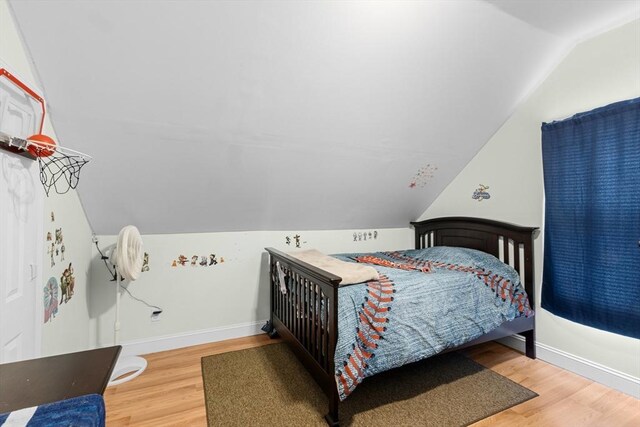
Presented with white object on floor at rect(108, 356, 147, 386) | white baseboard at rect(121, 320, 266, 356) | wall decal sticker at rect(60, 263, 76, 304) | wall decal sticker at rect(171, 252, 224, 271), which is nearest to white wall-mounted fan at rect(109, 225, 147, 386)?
white object on floor at rect(108, 356, 147, 386)

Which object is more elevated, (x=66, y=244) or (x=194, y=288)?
(x=66, y=244)

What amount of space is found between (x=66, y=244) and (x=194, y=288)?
1.13 m

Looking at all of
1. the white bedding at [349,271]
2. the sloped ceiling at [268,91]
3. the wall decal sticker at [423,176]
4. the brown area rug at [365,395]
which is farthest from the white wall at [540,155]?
the white bedding at [349,271]

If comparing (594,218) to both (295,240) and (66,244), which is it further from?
(66,244)

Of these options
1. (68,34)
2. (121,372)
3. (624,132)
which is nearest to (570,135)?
(624,132)

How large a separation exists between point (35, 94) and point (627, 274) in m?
3.69

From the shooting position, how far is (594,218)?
2211mm

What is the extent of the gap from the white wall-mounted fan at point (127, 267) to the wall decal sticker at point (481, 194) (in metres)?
3.19

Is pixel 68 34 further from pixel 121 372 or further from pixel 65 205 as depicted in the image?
pixel 121 372

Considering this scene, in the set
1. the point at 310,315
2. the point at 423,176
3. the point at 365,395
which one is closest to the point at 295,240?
the point at 310,315

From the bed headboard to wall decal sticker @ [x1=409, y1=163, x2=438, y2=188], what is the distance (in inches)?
19.6

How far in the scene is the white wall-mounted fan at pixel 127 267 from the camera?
7.54 feet

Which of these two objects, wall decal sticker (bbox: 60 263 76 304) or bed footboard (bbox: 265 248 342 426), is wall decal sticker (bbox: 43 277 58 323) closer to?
wall decal sticker (bbox: 60 263 76 304)

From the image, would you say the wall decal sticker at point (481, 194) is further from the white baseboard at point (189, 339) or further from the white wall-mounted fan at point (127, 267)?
the white wall-mounted fan at point (127, 267)
